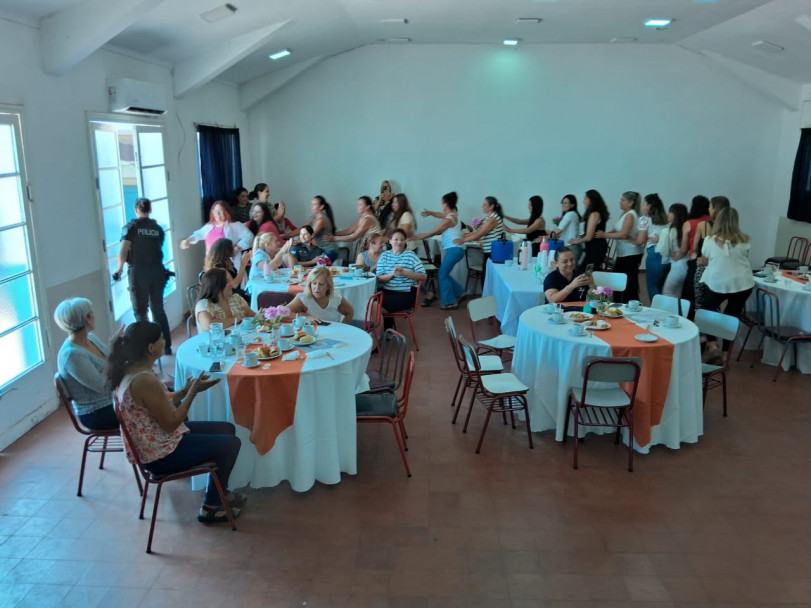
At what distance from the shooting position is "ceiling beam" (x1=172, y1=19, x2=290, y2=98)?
23.2 feet

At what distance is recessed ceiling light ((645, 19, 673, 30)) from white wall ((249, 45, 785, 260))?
1.74 meters

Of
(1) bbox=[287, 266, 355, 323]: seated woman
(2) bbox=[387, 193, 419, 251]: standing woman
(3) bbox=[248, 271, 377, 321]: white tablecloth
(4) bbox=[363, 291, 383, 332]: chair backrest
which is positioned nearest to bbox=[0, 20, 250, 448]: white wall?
(3) bbox=[248, 271, 377, 321]: white tablecloth

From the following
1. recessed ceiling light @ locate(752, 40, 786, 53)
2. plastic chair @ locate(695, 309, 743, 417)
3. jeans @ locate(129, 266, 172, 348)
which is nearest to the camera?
plastic chair @ locate(695, 309, 743, 417)

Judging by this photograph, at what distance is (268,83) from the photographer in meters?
9.91

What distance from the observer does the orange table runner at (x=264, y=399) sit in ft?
12.3

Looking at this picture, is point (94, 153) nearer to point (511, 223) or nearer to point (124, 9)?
point (124, 9)

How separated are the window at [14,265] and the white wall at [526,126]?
6004 millimetres

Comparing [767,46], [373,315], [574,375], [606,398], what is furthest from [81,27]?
[767,46]

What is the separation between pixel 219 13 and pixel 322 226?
297 cm

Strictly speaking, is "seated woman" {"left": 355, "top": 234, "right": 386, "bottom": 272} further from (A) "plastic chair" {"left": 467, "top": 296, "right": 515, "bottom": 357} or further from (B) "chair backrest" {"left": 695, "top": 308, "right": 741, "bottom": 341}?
(B) "chair backrest" {"left": 695, "top": 308, "right": 741, "bottom": 341}

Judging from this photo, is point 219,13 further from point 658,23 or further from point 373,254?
point 658,23

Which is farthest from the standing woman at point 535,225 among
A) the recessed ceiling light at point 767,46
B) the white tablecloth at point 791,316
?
the recessed ceiling light at point 767,46

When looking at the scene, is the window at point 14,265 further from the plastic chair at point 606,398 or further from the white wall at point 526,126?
the white wall at point 526,126

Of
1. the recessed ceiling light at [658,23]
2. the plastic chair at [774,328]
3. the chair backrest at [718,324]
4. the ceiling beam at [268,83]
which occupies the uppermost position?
→ the recessed ceiling light at [658,23]
